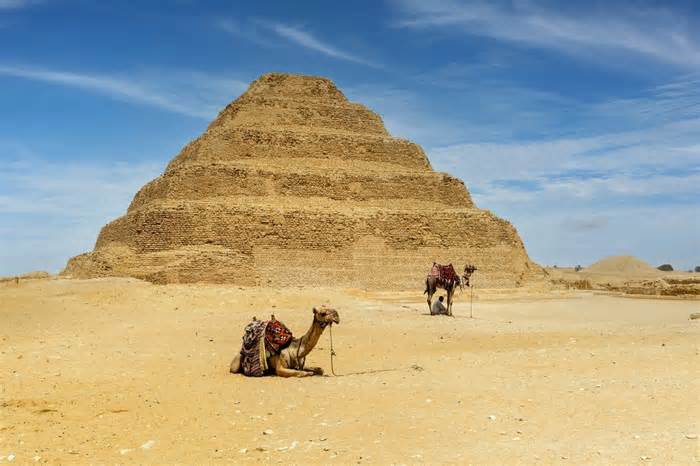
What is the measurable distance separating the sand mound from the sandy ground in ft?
288

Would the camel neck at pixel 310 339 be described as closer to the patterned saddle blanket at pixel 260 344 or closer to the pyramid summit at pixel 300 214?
the patterned saddle blanket at pixel 260 344

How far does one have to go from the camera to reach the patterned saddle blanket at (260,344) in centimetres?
1104

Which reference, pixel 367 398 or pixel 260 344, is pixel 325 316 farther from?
pixel 367 398

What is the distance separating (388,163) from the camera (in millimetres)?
48781

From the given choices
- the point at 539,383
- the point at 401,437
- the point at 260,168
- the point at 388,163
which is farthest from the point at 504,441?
the point at 388,163

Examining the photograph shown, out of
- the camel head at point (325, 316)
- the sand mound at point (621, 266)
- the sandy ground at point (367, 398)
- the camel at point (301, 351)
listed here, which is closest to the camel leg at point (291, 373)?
the camel at point (301, 351)

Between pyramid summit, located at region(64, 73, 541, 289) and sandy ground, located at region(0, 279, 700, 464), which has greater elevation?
pyramid summit, located at region(64, 73, 541, 289)

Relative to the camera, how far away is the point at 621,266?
10131cm

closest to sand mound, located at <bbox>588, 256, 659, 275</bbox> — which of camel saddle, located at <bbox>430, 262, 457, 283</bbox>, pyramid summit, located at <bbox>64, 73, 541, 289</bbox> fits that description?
pyramid summit, located at <bbox>64, 73, 541, 289</bbox>

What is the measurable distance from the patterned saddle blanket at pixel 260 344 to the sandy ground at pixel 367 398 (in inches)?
16.5

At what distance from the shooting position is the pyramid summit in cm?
3819

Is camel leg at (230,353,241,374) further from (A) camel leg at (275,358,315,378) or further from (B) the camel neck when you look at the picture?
(B) the camel neck

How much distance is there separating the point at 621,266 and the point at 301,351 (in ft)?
325

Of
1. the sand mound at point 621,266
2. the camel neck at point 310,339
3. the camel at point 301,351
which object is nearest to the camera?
the camel at point 301,351
